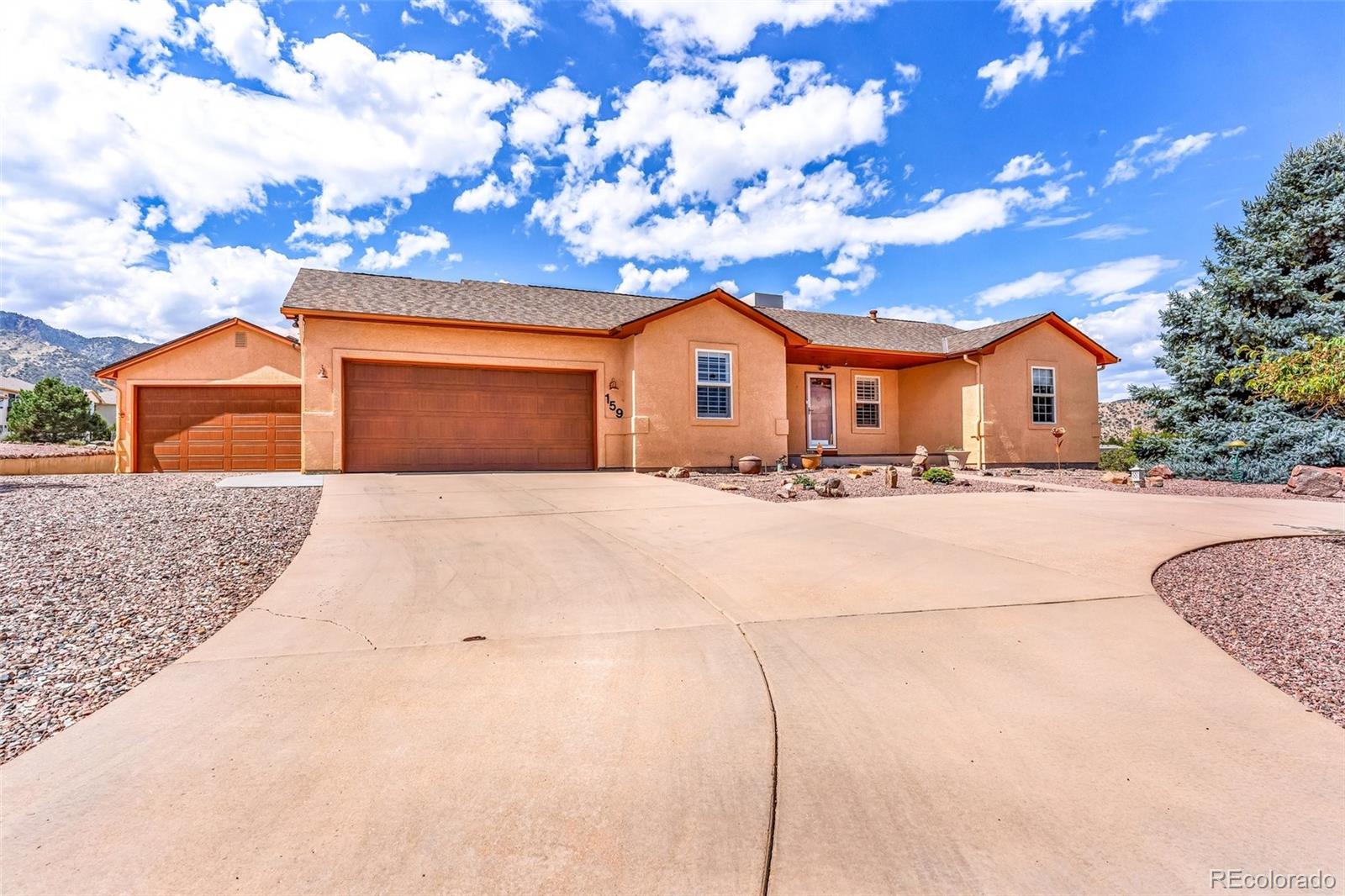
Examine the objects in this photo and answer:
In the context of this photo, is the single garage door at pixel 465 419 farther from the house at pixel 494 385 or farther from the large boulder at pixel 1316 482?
the large boulder at pixel 1316 482

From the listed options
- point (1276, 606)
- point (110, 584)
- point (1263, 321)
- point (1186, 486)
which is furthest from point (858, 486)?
point (1263, 321)

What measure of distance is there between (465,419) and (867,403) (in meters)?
11.9

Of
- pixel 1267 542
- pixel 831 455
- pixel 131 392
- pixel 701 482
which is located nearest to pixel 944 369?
pixel 831 455

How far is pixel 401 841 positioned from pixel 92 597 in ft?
13.1

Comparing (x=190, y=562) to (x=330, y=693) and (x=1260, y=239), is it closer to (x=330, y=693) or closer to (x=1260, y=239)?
(x=330, y=693)

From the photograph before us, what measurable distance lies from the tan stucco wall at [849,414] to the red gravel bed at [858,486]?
365 centimetres

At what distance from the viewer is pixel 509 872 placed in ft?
6.18

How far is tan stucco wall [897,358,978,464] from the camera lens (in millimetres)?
17375

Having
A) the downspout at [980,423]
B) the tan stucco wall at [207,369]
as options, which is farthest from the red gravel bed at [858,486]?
the tan stucco wall at [207,369]

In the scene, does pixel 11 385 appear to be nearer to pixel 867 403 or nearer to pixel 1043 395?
pixel 867 403

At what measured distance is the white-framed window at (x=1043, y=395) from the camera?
17719mm

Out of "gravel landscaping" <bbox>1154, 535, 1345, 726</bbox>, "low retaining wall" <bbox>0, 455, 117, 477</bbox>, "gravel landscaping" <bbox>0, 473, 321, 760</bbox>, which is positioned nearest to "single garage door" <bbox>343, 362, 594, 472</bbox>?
"gravel landscaping" <bbox>0, 473, 321, 760</bbox>

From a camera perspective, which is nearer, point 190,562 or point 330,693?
point 330,693

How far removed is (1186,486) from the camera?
43.7 ft
